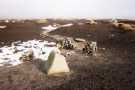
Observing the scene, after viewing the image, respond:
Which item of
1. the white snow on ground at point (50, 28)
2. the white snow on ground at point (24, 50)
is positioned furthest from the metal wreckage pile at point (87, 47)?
the white snow on ground at point (50, 28)

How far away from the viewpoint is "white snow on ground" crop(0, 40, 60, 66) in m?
13.1

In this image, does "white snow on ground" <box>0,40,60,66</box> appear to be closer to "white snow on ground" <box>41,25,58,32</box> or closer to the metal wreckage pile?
the metal wreckage pile

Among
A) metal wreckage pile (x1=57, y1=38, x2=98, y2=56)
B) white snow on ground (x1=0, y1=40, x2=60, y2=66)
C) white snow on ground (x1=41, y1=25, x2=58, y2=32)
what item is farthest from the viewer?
white snow on ground (x1=41, y1=25, x2=58, y2=32)

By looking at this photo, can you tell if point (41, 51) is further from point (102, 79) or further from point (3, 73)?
point (102, 79)

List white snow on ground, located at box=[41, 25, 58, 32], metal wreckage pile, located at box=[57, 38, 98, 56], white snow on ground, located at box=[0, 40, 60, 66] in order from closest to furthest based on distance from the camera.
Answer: white snow on ground, located at box=[0, 40, 60, 66]
metal wreckage pile, located at box=[57, 38, 98, 56]
white snow on ground, located at box=[41, 25, 58, 32]

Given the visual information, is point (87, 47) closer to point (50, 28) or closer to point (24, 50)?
point (24, 50)

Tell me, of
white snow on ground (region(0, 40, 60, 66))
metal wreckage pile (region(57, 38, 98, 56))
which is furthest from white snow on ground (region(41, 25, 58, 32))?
metal wreckage pile (region(57, 38, 98, 56))

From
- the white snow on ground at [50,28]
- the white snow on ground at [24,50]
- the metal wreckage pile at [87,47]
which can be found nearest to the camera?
the white snow on ground at [24,50]

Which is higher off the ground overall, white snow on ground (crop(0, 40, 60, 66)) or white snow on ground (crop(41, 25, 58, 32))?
white snow on ground (crop(41, 25, 58, 32))

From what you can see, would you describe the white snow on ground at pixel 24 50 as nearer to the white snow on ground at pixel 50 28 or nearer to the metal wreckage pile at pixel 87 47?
the metal wreckage pile at pixel 87 47

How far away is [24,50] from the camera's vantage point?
14.9 metres

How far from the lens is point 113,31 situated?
19.8 meters

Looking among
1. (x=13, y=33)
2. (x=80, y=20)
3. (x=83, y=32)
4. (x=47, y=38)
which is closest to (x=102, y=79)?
(x=47, y=38)

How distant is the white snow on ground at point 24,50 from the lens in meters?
13.1
